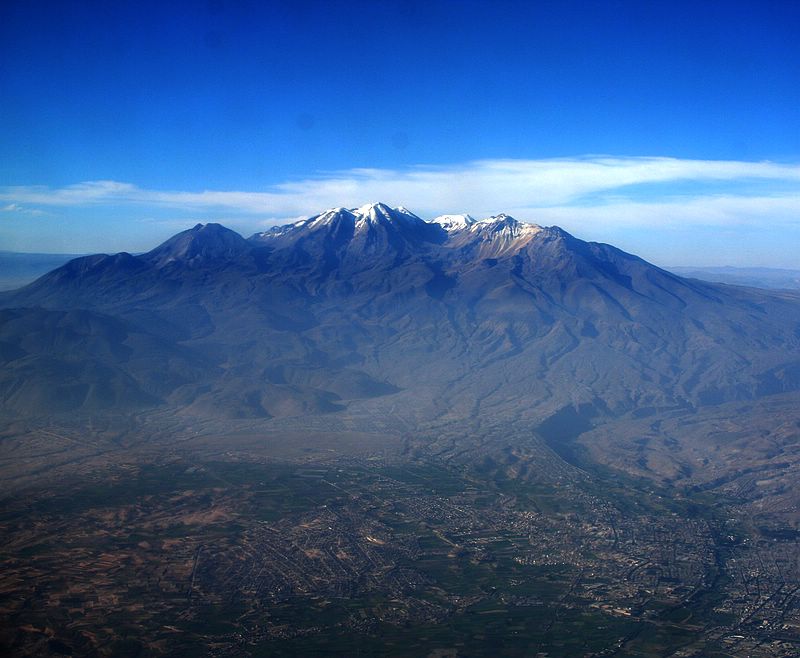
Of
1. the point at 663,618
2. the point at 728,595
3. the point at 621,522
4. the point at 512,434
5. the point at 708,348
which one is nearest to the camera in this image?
the point at 663,618

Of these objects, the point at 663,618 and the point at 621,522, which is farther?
the point at 621,522

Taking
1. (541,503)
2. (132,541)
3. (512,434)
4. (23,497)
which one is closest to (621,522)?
(541,503)

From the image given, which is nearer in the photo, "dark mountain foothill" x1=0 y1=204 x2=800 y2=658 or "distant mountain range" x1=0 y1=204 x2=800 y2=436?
"dark mountain foothill" x1=0 y1=204 x2=800 y2=658

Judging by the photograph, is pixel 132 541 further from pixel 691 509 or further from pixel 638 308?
pixel 638 308

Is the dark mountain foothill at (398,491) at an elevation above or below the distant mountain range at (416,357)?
below

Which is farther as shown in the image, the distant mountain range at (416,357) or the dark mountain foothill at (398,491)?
the distant mountain range at (416,357)

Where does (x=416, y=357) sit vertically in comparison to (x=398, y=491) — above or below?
above

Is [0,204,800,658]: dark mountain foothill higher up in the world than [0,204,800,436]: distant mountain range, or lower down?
lower down

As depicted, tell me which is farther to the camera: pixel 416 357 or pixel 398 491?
pixel 416 357

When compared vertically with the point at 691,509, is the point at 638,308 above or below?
above

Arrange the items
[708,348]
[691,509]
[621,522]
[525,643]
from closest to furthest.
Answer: [525,643]
[621,522]
[691,509]
[708,348]
